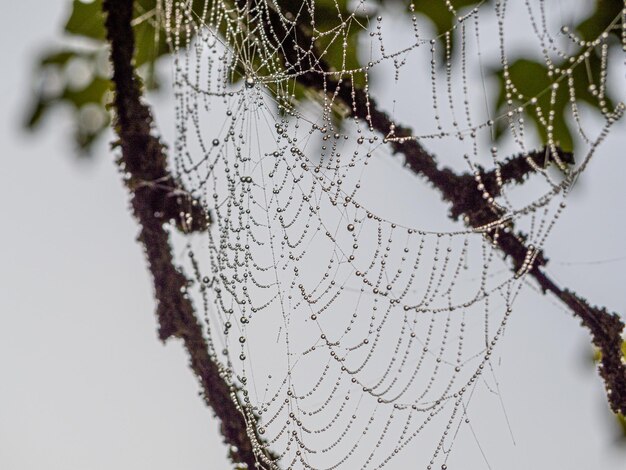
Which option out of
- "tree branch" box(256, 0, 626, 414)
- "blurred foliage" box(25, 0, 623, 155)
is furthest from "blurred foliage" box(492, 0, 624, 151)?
"tree branch" box(256, 0, 626, 414)

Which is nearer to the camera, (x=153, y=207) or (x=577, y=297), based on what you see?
(x=577, y=297)

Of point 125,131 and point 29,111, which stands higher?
point 29,111

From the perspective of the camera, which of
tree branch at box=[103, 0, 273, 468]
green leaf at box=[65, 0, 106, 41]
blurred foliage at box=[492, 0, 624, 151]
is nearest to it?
tree branch at box=[103, 0, 273, 468]

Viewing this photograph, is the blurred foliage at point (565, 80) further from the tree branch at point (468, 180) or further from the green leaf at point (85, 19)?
the green leaf at point (85, 19)

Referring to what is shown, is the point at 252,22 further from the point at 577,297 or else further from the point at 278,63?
the point at 577,297

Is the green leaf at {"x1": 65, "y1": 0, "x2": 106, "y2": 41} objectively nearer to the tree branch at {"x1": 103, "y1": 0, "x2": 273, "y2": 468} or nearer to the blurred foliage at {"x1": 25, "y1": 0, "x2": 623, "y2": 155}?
the blurred foliage at {"x1": 25, "y1": 0, "x2": 623, "y2": 155}

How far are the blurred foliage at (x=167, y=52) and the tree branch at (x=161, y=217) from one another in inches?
8.7

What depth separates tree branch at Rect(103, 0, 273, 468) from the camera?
2867 mm

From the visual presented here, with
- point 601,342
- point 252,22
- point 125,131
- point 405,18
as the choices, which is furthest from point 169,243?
point 601,342

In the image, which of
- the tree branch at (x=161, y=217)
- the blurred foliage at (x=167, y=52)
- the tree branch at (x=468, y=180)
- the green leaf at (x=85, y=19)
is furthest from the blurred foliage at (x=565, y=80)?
the green leaf at (x=85, y=19)

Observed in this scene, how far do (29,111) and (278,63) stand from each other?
178 cm

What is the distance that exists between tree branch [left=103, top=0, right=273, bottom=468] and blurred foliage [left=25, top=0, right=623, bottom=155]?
8.7 inches

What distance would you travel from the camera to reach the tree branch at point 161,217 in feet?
9.41

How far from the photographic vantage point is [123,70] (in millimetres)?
3377
